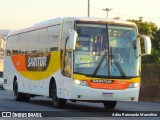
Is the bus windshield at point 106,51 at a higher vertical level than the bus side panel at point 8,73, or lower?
higher

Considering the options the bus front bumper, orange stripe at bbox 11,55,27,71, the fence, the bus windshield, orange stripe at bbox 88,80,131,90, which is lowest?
the fence

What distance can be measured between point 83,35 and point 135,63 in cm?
210

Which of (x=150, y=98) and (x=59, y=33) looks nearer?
(x=59, y=33)

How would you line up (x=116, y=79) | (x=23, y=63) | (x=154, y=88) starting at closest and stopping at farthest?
(x=116, y=79) → (x=23, y=63) → (x=154, y=88)

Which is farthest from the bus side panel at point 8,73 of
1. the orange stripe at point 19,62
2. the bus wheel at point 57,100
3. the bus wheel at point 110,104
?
the bus wheel at point 110,104

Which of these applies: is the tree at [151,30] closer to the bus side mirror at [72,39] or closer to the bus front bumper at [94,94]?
the bus front bumper at [94,94]

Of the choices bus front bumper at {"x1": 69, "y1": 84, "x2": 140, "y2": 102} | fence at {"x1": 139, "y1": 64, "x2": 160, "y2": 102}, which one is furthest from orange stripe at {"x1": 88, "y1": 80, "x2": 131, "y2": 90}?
fence at {"x1": 139, "y1": 64, "x2": 160, "y2": 102}

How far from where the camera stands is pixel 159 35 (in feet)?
296

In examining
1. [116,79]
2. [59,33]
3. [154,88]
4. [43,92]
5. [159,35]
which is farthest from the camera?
[159,35]

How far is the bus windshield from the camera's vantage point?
21027 millimetres

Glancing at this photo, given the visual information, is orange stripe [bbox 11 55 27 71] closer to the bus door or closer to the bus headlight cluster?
the bus door

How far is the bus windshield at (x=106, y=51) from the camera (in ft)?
69.0

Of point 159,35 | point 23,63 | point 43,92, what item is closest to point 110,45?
point 43,92

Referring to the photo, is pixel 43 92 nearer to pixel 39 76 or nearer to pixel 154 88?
pixel 39 76
